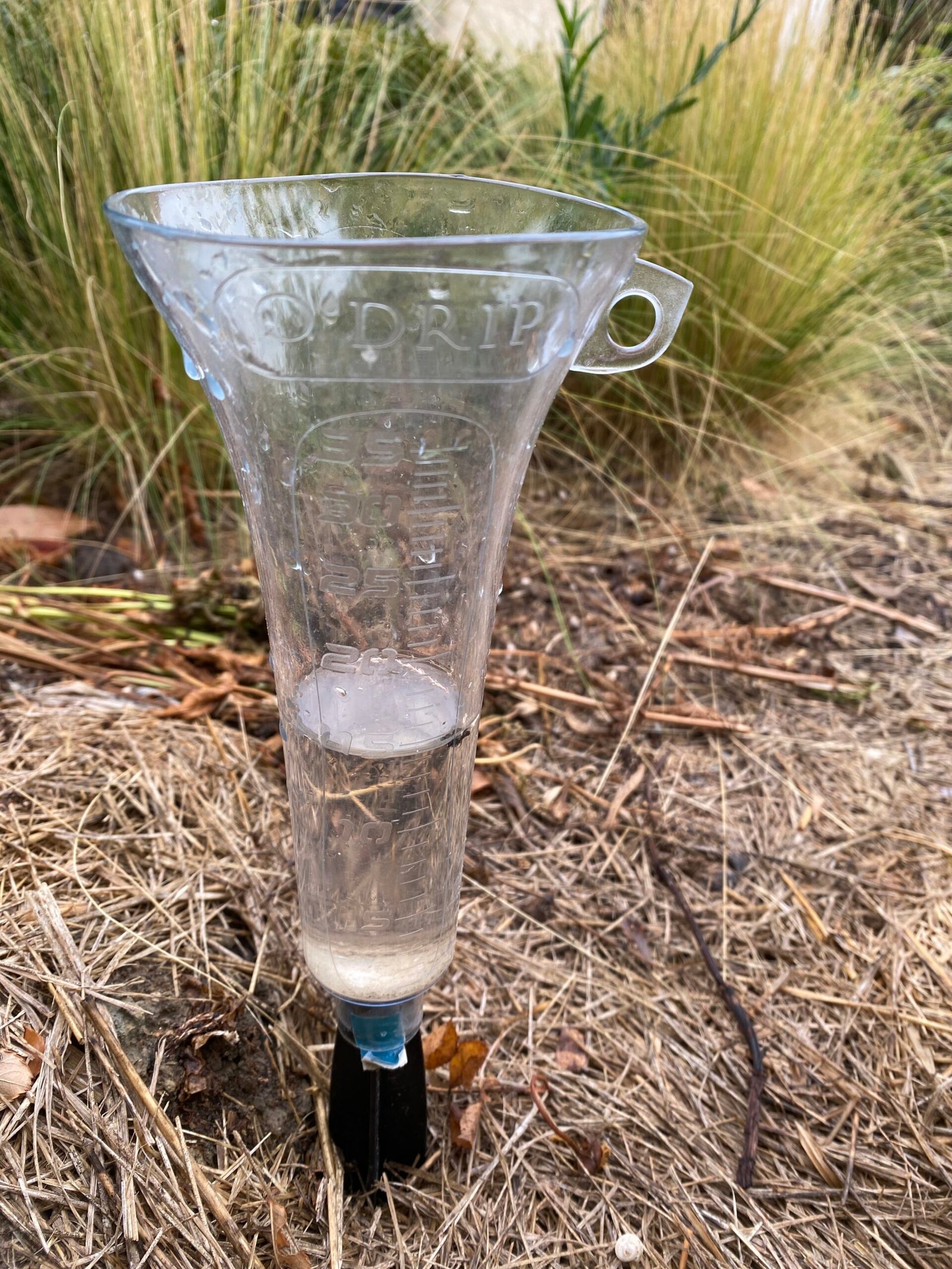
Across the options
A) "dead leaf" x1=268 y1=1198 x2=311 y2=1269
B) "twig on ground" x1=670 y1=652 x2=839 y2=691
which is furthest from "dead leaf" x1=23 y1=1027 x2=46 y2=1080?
"twig on ground" x1=670 y1=652 x2=839 y2=691

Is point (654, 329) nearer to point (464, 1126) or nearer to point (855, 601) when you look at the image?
point (464, 1126)

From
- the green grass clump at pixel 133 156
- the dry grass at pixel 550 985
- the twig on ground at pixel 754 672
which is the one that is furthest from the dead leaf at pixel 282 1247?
the green grass clump at pixel 133 156

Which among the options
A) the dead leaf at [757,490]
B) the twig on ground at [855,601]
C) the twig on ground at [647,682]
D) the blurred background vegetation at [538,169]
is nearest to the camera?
the twig on ground at [647,682]

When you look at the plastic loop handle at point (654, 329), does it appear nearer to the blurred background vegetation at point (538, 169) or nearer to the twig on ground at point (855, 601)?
the blurred background vegetation at point (538, 169)

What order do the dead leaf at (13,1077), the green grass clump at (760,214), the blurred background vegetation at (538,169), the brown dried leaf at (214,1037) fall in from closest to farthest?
the dead leaf at (13,1077)
the brown dried leaf at (214,1037)
the blurred background vegetation at (538,169)
the green grass clump at (760,214)

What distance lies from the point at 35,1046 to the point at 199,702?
25.8 inches

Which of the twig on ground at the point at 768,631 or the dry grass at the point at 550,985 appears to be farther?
the twig on ground at the point at 768,631

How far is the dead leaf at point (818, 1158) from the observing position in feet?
3.44

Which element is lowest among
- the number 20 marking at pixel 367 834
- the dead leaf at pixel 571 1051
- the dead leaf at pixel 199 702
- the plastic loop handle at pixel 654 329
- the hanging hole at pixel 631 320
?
the dead leaf at pixel 571 1051

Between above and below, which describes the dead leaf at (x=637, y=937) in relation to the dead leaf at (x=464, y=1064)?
below

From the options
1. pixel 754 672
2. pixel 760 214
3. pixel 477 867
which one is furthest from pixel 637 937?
pixel 760 214

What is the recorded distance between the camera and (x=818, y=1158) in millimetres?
1062

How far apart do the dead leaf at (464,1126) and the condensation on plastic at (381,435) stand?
25 centimetres

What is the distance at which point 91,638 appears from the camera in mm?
1648
